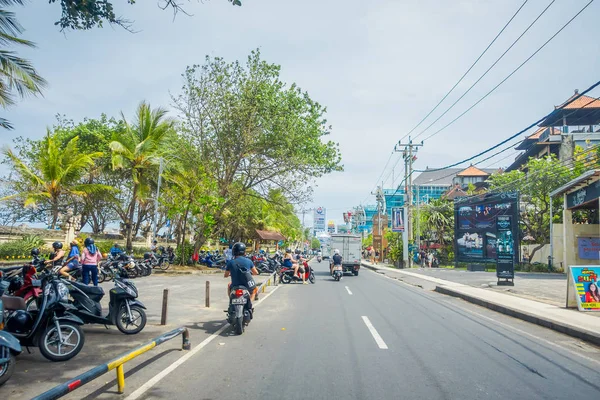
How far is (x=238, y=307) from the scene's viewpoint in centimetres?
845

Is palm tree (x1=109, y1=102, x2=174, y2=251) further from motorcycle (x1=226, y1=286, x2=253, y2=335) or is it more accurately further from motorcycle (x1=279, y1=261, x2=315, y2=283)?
motorcycle (x1=226, y1=286, x2=253, y2=335)

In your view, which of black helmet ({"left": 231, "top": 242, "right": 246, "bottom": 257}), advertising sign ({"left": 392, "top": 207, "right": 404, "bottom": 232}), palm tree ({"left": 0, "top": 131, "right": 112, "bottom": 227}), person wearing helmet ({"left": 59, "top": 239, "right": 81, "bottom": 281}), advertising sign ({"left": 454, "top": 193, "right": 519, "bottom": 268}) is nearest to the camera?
black helmet ({"left": 231, "top": 242, "right": 246, "bottom": 257})

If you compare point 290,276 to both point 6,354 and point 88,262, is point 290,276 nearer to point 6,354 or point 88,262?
point 88,262

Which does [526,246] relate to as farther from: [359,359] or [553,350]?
[359,359]

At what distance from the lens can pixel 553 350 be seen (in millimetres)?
7840

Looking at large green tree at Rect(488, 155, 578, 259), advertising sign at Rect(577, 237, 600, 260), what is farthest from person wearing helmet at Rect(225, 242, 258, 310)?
large green tree at Rect(488, 155, 578, 259)

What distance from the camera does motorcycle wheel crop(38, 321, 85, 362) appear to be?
616 cm

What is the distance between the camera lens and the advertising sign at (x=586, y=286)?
12.1m

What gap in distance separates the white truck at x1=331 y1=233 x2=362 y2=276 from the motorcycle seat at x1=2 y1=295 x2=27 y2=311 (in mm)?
24585

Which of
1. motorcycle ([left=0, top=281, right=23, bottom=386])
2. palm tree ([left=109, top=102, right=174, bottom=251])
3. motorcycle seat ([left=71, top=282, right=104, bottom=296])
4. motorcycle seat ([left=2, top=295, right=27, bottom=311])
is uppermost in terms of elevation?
palm tree ([left=109, top=102, right=174, bottom=251])

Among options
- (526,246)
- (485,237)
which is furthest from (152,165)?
(526,246)

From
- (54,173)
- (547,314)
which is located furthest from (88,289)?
(54,173)

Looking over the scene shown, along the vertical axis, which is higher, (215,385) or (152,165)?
(152,165)

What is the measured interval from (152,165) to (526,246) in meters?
34.1
